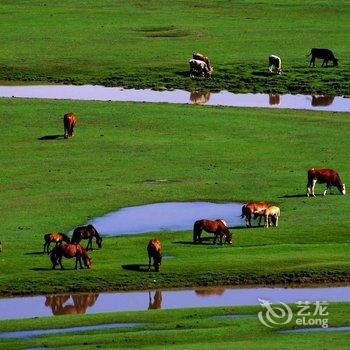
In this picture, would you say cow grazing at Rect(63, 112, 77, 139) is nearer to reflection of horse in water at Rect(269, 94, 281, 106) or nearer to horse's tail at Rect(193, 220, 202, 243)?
reflection of horse in water at Rect(269, 94, 281, 106)

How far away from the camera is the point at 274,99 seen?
213 ft

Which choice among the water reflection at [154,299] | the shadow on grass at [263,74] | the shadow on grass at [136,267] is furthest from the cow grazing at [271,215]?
the shadow on grass at [263,74]

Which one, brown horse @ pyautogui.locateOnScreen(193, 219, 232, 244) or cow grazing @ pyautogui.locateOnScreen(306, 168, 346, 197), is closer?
brown horse @ pyautogui.locateOnScreen(193, 219, 232, 244)

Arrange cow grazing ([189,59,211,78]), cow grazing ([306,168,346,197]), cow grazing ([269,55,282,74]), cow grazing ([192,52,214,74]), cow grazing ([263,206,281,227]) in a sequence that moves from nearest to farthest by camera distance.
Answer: cow grazing ([263,206,281,227]) < cow grazing ([306,168,346,197]) < cow grazing ([189,59,211,78]) < cow grazing ([192,52,214,74]) < cow grazing ([269,55,282,74])

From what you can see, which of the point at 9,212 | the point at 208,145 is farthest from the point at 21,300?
the point at 208,145

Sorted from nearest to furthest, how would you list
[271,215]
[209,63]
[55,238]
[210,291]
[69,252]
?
[210,291], [69,252], [55,238], [271,215], [209,63]

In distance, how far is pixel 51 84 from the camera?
6844 cm

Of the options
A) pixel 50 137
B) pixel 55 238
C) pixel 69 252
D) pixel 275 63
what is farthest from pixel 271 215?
pixel 275 63

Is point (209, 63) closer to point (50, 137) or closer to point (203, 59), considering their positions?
point (203, 59)

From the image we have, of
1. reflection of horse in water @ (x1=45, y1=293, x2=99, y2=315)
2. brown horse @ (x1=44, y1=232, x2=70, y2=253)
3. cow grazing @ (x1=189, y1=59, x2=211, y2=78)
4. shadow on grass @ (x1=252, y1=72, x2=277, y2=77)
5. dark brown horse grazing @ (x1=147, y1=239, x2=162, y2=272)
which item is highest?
cow grazing @ (x1=189, y1=59, x2=211, y2=78)

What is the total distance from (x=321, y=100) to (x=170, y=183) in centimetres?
1908

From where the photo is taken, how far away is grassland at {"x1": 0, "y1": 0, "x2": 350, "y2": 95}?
6888cm

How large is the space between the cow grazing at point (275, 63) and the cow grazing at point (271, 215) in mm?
28653

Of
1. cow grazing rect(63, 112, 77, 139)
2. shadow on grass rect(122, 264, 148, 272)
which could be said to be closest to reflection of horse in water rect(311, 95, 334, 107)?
cow grazing rect(63, 112, 77, 139)
